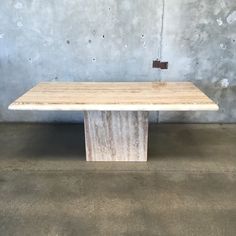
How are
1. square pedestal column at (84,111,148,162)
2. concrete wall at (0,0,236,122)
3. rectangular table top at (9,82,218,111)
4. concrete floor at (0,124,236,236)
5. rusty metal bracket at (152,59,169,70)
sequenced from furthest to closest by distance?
rusty metal bracket at (152,59,169,70) < concrete wall at (0,0,236,122) < square pedestal column at (84,111,148,162) < rectangular table top at (9,82,218,111) < concrete floor at (0,124,236,236)

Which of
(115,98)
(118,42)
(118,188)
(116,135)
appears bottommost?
(118,188)

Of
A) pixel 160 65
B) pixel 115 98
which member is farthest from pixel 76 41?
pixel 115 98

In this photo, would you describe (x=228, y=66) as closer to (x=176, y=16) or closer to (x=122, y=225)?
(x=176, y=16)

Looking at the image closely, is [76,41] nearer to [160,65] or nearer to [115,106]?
[160,65]

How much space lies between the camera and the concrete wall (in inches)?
133

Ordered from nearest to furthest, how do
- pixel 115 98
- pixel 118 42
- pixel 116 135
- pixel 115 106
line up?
pixel 115 106 < pixel 115 98 < pixel 116 135 < pixel 118 42

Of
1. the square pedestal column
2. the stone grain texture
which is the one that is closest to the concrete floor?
the square pedestal column

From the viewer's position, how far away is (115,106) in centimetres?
232

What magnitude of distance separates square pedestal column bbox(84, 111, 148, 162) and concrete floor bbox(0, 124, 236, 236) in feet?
0.31

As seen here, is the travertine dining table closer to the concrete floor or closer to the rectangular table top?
the rectangular table top

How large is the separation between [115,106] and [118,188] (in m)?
0.62

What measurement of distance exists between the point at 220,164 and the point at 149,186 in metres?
0.74

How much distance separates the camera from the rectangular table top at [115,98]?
7.62ft

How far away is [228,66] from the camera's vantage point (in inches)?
140
